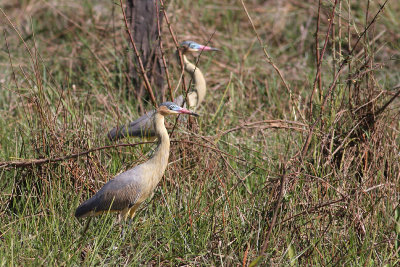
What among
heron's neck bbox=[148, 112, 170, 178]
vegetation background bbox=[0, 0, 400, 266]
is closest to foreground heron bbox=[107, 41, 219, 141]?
vegetation background bbox=[0, 0, 400, 266]

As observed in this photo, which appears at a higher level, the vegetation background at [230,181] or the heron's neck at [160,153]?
the heron's neck at [160,153]

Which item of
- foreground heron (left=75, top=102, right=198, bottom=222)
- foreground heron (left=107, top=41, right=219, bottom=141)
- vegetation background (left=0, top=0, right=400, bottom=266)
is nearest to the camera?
vegetation background (left=0, top=0, right=400, bottom=266)

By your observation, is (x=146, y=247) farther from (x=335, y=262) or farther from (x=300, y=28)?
(x=300, y=28)

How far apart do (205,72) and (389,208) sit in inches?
116

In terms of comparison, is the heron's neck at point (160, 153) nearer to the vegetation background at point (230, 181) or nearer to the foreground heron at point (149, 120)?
the vegetation background at point (230, 181)

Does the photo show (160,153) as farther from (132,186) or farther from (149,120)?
(149,120)

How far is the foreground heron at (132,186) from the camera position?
10.8 ft

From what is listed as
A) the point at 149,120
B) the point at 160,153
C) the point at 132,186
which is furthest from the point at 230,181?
the point at 149,120

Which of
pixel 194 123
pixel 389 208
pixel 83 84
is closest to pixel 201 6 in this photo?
pixel 83 84

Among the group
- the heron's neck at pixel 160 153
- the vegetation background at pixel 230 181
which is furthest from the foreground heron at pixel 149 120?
the heron's neck at pixel 160 153

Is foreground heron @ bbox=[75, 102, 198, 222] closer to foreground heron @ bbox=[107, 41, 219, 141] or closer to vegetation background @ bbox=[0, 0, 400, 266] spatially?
vegetation background @ bbox=[0, 0, 400, 266]

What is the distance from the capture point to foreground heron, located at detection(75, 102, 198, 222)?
329cm

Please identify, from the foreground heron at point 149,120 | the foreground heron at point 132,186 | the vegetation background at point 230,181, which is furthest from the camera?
the foreground heron at point 149,120

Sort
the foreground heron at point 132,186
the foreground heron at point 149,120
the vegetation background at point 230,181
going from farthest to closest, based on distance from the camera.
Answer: the foreground heron at point 149,120 → the foreground heron at point 132,186 → the vegetation background at point 230,181
